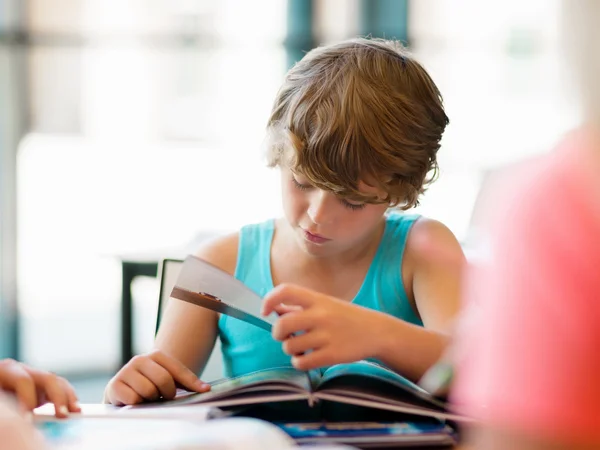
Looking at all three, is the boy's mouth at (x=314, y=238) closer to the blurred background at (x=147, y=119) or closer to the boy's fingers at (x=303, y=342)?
the boy's fingers at (x=303, y=342)

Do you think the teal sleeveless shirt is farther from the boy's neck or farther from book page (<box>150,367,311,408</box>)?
book page (<box>150,367,311,408</box>)

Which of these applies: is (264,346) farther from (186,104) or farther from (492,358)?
(186,104)

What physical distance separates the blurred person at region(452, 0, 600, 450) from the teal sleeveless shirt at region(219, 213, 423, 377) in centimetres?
69

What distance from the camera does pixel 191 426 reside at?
2.07 feet

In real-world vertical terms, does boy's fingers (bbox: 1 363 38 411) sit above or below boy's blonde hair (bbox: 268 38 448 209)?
below

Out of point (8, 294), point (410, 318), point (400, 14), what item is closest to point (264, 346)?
point (410, 318)

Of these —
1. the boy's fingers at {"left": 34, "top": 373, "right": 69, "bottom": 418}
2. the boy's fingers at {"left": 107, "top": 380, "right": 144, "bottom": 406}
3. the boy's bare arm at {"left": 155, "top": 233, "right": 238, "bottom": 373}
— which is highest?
the boy's fingers at {"left": 34, "top": 373, "right": 69, "bottom": 418}

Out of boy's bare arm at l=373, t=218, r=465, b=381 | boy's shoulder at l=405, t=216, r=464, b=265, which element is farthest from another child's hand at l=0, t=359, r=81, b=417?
boy's shoulder at l=405, t=216, r=464, b=265

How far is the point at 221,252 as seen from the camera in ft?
4.00

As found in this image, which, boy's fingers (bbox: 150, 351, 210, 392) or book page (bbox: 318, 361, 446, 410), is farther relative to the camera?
boy's fingers (bbox: 150, 351, 210, 392)

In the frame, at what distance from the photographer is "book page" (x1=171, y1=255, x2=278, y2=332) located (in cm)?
A: 84

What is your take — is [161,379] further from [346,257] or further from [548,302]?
[548,302]

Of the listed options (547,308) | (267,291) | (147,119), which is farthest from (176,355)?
(147,119)

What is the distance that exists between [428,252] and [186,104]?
1.77 metres
